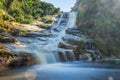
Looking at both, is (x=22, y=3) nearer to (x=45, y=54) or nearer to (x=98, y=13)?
(x=98, y=13)

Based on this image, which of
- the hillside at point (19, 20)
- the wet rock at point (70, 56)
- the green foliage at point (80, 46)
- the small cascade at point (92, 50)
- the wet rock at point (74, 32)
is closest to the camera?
the hillside at point (19, 20)

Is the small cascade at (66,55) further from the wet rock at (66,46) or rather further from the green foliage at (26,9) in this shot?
the green foliage at (26,9)

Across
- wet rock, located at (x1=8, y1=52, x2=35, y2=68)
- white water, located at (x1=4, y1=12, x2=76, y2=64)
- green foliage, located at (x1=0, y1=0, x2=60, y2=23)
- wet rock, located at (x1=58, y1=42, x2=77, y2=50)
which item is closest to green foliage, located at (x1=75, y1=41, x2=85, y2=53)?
wet rock, located at (x1=58, y1=42, x2=77, y2=50)

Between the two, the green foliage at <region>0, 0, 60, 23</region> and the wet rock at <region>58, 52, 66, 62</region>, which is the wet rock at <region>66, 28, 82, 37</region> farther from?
the green foliage at <region>0, 0, 60, 23</region>

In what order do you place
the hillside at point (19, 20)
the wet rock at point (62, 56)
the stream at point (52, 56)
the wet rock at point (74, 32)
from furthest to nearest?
the wet rock at point (74, 32), the wet rock at point (62, 56), the hillside at point (19, 20), the stream at point (52, 56)

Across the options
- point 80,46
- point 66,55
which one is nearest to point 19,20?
point 80,46

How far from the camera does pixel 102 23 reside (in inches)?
1422

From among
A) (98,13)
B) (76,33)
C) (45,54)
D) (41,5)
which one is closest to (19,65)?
(45,54)

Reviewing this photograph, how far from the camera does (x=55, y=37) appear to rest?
32750 mm

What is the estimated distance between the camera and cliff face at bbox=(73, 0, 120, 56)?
1328 inches

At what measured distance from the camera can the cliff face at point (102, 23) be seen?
33719mm

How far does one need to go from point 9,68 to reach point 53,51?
20.5 ft

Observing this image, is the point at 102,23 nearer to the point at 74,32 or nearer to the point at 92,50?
the point at 74,32

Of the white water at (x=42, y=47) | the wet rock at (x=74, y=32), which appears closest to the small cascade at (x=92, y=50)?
the wet rock at (x=74, y=32)
